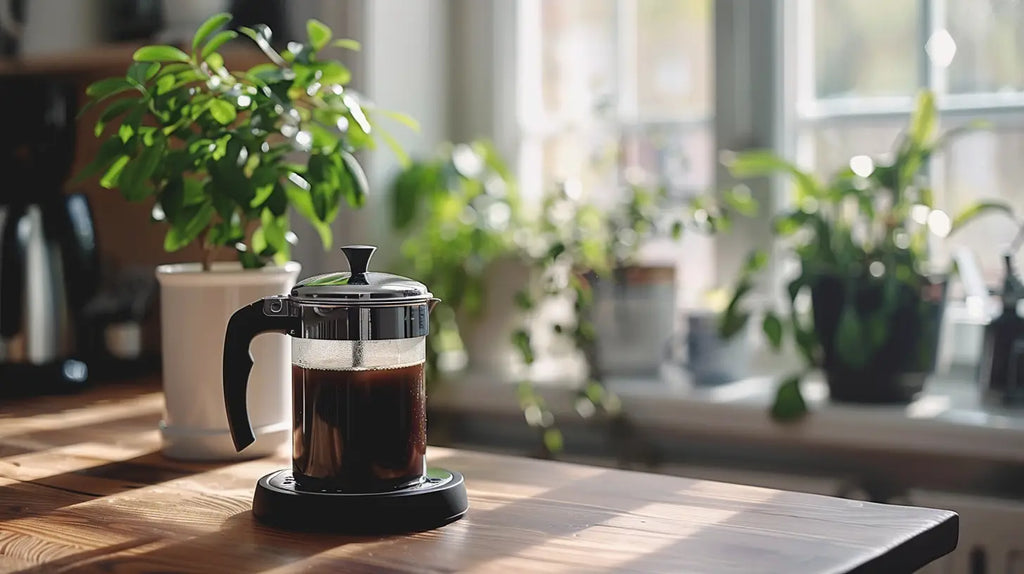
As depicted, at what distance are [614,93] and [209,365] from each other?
3.92 ft

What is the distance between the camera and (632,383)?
2.09 m

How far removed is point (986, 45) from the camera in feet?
6.50

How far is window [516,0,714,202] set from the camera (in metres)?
2.25

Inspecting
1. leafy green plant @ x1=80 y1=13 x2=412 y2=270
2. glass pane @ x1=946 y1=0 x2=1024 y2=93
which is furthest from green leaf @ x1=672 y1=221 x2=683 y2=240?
leafy green plant @ x1=80 y1=13 x2=412 y2=270

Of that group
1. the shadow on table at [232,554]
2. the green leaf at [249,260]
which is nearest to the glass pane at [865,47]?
the green leaf at [249,260]

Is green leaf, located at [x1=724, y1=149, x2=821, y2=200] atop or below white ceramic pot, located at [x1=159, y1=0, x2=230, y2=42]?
below

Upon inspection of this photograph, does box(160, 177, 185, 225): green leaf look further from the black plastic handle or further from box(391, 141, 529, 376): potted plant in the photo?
box(391, 141, 529, 376): potted plant

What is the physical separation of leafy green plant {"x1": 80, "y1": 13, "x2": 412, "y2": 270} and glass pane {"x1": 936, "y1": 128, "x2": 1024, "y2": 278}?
3.47 ft

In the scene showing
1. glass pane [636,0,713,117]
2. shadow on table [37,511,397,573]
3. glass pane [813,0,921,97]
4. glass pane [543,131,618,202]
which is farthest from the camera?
glass pane [543,131,618,202]

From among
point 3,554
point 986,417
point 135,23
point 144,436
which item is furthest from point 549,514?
point 135,23

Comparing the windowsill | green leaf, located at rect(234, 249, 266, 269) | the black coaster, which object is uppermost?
green leaf, located at rect(234, 249, 266, 269)

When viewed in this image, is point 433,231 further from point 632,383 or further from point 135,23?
point 135,23

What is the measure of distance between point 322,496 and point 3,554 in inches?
9.9

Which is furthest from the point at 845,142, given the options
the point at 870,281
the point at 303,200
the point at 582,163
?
the point at 303,200
